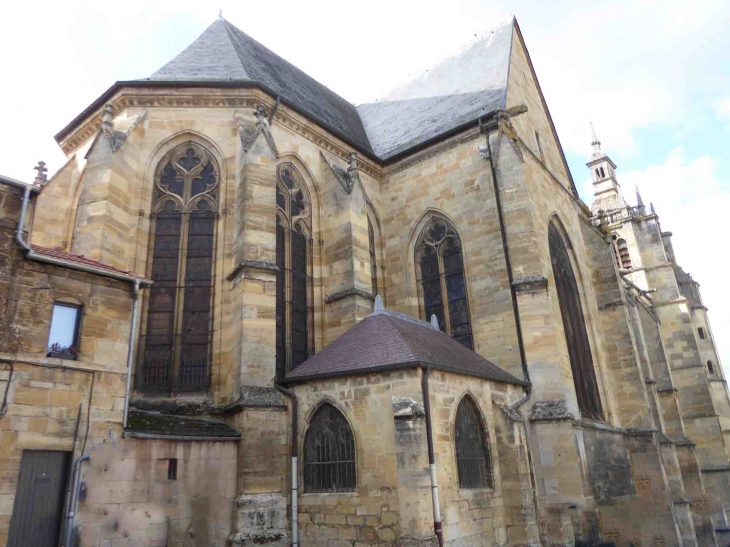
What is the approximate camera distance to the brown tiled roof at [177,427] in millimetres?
8242

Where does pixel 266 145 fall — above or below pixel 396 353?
above

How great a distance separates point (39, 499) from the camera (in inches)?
275

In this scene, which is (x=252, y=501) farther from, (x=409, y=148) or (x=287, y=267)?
(x=409, y=148)

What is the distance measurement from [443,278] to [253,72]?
681 centimetres

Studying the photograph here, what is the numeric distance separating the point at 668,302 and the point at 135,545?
1035 inches

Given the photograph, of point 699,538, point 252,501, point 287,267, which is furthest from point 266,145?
point 699,538

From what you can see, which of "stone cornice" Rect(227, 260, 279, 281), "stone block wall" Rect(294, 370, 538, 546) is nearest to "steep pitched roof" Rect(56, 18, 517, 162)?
"stone cornice" Rect(227, 260, 279, 281)

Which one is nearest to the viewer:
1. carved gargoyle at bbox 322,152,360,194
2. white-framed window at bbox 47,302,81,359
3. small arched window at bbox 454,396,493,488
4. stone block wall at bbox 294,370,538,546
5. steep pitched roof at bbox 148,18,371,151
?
white-framed window at bbox 47,302,81,359

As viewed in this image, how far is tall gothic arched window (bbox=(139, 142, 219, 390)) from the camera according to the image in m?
10.3

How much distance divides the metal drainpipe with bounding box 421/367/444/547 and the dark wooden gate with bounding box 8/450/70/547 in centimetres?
484

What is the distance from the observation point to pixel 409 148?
1528 centimetres

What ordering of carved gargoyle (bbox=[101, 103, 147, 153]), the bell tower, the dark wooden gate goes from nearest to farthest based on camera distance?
1. the dark wooden gate
2. carved gargoyle (bbox=[101, 103, 147, 153])
3. the bell tower

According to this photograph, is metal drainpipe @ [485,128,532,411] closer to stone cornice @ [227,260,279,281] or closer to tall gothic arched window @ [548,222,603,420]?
tall gothic arched window @ [548,222,603,420]

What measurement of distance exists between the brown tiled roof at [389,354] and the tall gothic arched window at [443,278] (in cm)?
216
